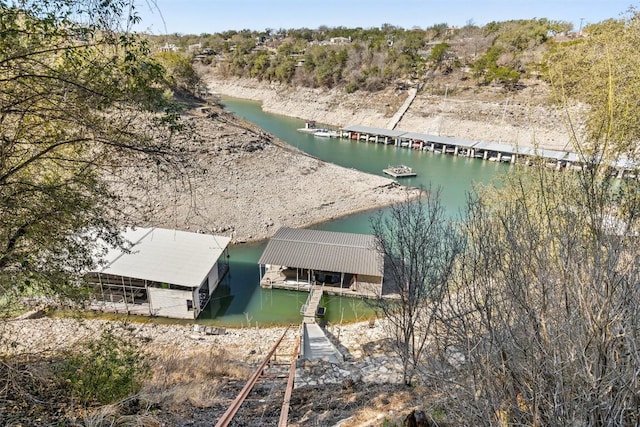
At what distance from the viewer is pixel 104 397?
16.0 ft

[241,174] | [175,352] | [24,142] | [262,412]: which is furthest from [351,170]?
[24,142]

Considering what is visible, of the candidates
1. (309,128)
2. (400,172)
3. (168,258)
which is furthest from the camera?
(309,128)

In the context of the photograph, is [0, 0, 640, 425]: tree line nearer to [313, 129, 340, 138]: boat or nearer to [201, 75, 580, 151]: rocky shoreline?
[201, 75, 580, 151]: rocky shoreline

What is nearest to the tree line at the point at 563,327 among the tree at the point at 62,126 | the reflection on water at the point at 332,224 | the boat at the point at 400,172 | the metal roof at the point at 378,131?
the tree at the point at 62,126

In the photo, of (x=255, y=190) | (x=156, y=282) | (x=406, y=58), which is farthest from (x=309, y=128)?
(x=156, y=282)

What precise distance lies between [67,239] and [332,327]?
9278mm

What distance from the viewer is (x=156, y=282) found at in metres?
12.8

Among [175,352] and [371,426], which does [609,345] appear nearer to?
[371,426]

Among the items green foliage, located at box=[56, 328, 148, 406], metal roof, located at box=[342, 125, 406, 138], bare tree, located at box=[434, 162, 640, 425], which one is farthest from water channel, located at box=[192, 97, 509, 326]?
bare tree, located at box=[434, 162, 640, 425]

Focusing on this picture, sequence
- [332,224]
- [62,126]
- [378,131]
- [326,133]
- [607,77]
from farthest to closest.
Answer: [326,133] → [378,131] → [332,224] → [607,77] → [62,126]

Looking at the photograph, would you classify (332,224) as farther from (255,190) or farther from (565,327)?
(565,327)

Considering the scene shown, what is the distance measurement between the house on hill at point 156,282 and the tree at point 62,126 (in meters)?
7.77

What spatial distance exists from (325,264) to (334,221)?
264 inches

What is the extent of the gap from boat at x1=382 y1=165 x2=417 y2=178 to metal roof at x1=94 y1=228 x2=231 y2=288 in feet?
51.9
